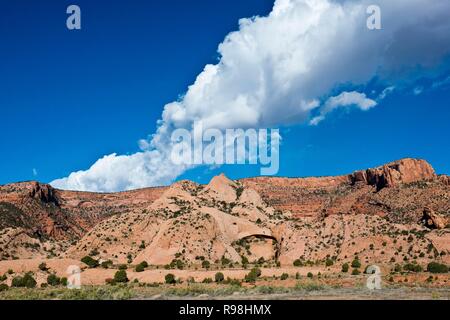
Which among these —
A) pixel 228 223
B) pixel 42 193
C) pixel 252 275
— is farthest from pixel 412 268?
pixel 42 193

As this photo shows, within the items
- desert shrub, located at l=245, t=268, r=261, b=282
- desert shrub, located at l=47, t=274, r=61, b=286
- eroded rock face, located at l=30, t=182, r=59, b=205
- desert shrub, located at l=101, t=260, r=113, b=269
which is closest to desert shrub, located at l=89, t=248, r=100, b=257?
desert shrub, located at l=101, t=260, r=113, b=269

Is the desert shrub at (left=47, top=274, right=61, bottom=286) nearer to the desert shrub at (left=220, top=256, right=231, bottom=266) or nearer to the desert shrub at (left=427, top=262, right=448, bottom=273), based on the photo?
the desert shrub at (left=220, top=256, right=231, bottom=266)

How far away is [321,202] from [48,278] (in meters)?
114

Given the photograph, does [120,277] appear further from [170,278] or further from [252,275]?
[252,275]

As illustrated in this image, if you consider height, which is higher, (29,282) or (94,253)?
(94,253)

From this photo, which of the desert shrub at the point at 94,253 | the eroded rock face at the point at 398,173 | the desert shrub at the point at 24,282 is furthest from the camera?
the eroded rock face at the point at 398,173

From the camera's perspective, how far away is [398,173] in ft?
432

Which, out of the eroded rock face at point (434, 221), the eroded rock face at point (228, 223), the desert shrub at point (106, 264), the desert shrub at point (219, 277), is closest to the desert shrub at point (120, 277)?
the desert shrub at point (106, 264)

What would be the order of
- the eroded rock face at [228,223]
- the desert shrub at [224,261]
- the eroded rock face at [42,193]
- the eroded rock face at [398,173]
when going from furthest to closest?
the eroded rock face at [42,193] < the eroded rock face at [398,173] < the eroded rock face at [228,223] < the desert shrub at [224,261]

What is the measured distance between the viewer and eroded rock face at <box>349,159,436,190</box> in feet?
426

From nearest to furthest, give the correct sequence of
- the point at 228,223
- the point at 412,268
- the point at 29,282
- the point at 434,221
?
the point at 29,282, the point at 412,268, the point at 434,221, the point at 228,223

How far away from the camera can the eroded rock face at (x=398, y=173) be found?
426 feet

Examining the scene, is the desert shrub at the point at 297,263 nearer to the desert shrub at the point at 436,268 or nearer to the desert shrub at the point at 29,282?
the desert shrub at the point at 436,268

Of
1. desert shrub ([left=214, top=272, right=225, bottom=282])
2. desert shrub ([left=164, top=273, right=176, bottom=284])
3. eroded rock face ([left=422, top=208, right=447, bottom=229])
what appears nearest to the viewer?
desert shrub ([left=164, top=273, right=176, bottom=284])
